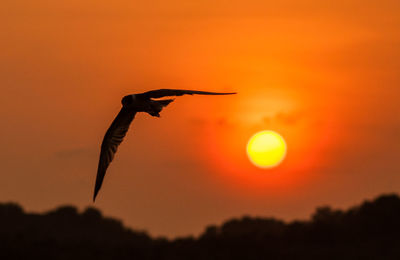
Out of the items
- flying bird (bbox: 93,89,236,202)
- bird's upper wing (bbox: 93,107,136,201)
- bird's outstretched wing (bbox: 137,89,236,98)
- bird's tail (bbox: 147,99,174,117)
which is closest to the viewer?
bird's outstretched wing (bbox: 137,89,236,98)

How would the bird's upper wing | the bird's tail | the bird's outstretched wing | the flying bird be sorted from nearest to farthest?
the bird's outstretched wing
the bird's tail
the flying bird
the bird's upper wing

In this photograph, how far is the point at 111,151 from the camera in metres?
32.7

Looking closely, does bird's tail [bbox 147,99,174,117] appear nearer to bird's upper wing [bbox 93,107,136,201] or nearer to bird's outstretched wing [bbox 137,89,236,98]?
bird's outstretched wing [bbox 137,89,236,98]

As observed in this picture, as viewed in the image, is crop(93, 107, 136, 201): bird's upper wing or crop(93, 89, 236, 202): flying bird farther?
crop(93, 107, 136, 201): bird's upper wing

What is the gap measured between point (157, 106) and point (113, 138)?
10.1ft

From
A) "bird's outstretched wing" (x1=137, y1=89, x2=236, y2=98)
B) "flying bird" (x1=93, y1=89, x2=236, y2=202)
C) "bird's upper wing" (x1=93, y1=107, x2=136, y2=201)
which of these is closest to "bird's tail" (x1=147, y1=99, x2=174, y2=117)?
"bird's outstretched wing" (x1=137, y1=89, x2=236, y2=98)

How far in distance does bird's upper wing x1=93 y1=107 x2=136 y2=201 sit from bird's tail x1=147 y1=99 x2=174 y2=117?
2.34 metres

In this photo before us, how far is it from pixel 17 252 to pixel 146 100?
187ft

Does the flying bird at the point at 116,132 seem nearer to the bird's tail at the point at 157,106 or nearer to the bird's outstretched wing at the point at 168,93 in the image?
the bird's tail at the point at 157,106

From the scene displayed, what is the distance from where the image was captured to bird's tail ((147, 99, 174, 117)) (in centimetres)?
3006

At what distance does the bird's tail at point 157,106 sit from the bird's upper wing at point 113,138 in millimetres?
2341

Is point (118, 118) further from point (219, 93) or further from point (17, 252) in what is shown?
point (17, 252)

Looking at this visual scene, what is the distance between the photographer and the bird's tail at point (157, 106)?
98.6 feet

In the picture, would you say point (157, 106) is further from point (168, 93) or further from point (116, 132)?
point (116, 132)
